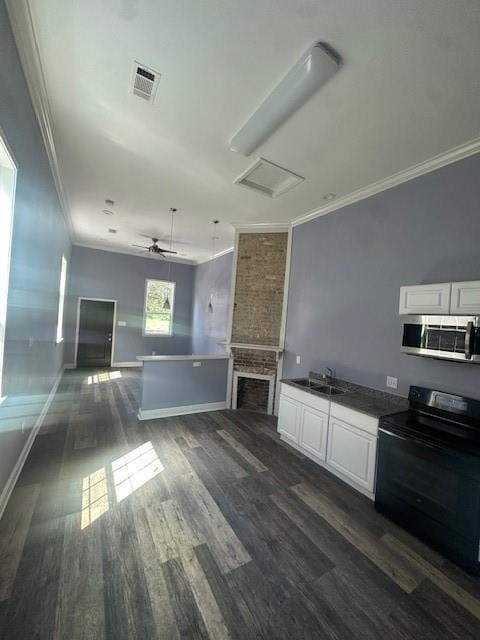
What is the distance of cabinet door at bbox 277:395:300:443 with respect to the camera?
325 cm

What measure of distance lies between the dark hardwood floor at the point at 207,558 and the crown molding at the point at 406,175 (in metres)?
3.31

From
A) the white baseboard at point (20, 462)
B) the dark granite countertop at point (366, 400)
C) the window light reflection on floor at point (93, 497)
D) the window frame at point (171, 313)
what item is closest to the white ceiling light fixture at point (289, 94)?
the dark granite countertop at point (366, 400)

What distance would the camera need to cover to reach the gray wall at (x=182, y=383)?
155 inches

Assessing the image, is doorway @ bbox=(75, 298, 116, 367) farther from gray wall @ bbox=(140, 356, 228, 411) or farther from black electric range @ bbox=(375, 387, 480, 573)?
black electric range @ bbox=(375, 387, 480, 573)

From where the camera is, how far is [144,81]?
1.89 m

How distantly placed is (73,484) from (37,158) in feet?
10.2

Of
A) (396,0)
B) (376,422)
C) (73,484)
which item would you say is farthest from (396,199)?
(73,484)

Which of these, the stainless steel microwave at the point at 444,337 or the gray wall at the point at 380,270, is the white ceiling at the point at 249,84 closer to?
the gray wall at the point at 380,270

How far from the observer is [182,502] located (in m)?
2.24

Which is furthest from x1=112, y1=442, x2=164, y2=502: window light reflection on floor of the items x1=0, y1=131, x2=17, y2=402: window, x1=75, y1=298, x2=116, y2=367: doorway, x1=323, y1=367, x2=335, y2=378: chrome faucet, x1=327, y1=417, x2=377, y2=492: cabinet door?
x1=75, y1=298, x2=116, y2=367: doorway

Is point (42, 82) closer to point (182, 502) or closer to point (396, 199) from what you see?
point (396, 199)

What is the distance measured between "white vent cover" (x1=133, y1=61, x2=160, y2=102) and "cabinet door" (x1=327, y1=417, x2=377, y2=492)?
11.2 ft

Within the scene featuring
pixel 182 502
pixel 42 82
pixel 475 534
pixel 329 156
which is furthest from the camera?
pixel 329 156

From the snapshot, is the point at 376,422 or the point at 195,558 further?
the point at 376,422
